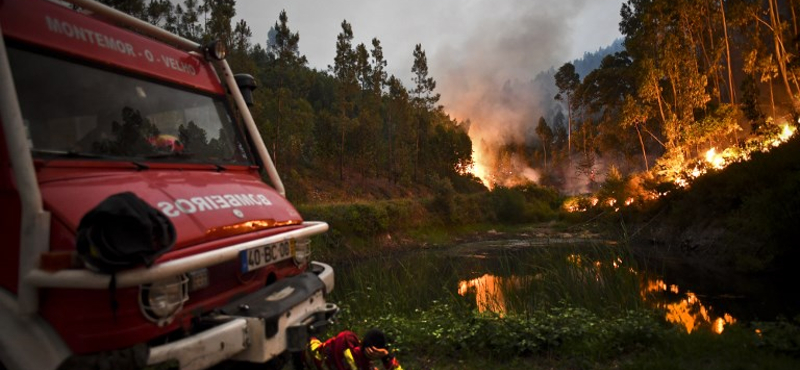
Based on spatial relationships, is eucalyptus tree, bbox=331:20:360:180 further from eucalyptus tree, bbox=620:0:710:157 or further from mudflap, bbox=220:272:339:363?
mudflap, bbox=220:272:339:363

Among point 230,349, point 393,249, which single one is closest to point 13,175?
point 230,349

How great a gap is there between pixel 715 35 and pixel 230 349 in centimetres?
3644

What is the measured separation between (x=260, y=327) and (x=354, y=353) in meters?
0.95

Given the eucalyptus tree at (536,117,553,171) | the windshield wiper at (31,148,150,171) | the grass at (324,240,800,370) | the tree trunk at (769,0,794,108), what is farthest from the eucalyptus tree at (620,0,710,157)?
the eucalyptus tree at (536,117,553,171)

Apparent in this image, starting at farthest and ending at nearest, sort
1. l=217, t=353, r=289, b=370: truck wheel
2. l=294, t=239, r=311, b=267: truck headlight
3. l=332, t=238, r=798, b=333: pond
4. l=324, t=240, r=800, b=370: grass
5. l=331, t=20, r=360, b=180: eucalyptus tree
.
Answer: l=331, t=20, r=360, b=180: eucalyptus tree
l=332, t=238, r=798, b=333: pond
l=324, t=240, r=800, b=370: grass
l=294, t=239, r=311, b=267: truck headlight
l=217, t=353, r=289, b=370: truck wheel

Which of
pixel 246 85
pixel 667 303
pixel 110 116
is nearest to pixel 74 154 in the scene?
pixel 110 116

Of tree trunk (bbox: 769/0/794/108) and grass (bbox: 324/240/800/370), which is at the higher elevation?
tree trunk (bbox: 769/0/794/108)

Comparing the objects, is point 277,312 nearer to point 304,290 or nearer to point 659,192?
point 304,290

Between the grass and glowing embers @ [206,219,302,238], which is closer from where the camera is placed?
glowing embers @ [206,219,302,238]

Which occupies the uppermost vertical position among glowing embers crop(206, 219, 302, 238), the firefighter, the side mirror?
the side mirror

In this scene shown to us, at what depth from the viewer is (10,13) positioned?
10.9 feet

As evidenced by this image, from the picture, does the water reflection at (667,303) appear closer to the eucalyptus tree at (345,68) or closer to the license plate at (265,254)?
the license plate at (265,254)

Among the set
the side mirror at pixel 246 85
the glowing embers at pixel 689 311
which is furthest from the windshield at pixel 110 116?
the glowing embers at pixel 689 311

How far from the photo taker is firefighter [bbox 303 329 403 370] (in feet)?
12.3
